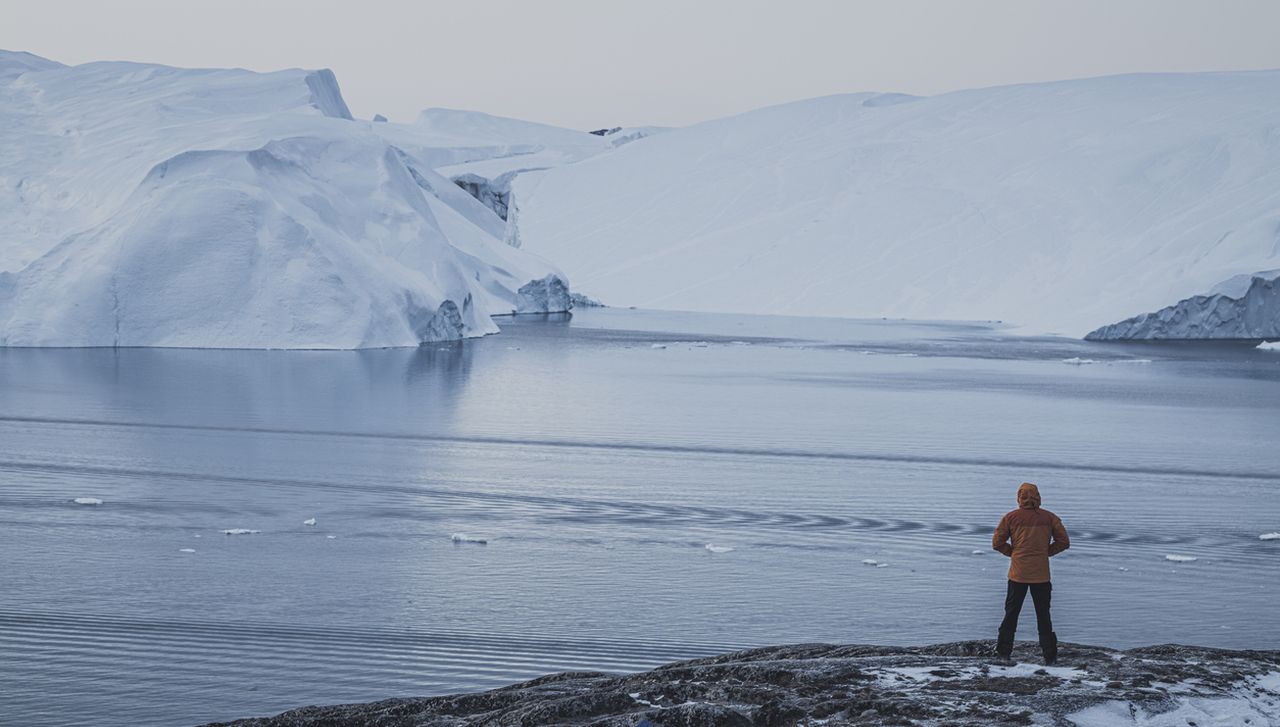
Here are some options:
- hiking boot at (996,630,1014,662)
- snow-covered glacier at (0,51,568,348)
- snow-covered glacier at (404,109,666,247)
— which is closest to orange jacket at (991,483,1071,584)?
hiking boot at (996,630,1014,662)

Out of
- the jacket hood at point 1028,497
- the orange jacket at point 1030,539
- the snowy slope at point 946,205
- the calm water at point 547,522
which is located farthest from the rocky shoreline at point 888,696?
the snowy slope at point 946,205

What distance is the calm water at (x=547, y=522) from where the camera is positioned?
21.6 ft

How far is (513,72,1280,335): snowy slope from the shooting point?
36.6m

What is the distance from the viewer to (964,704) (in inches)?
173

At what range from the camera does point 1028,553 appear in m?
5.11

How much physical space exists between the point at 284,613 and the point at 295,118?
79.4 ft

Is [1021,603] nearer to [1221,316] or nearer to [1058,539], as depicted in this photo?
[1058,539]

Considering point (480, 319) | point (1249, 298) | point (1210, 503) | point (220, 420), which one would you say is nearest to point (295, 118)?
point (480, 319)

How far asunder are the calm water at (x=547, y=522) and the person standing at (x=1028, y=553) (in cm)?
171

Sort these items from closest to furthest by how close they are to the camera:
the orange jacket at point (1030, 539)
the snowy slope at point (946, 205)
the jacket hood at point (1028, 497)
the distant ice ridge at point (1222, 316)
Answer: the jacket hood at point (1028, 497)
the orange jacket at point (1030, 539)
the distant ice ridge at point (1222, 316)
the snowy slope at point (946, 205)

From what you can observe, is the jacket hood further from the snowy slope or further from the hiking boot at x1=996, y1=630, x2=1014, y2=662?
the snowy slope

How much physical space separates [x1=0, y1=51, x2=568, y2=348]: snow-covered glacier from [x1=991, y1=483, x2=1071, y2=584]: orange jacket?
20781mm

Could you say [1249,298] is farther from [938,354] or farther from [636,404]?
[636,404]

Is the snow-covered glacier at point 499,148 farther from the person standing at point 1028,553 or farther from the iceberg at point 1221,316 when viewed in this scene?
the person standing at point 1028,553
